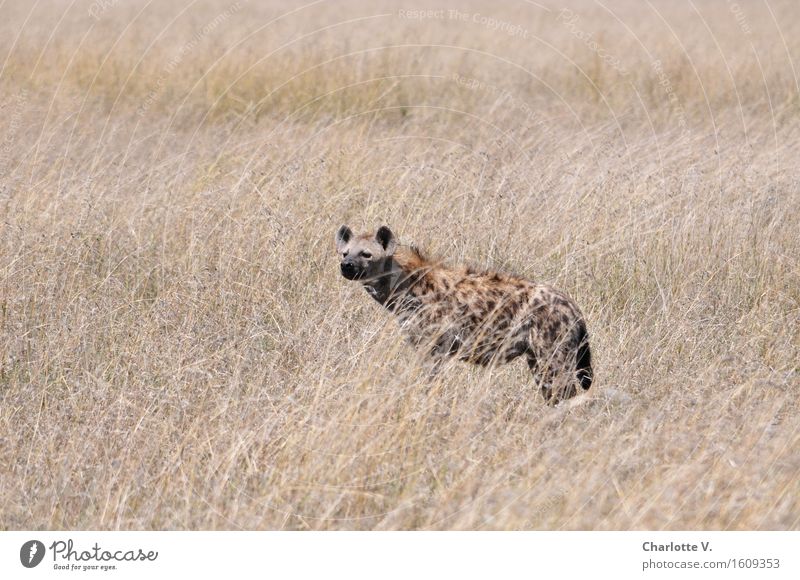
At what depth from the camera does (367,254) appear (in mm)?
6746

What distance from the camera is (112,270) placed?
7832mm

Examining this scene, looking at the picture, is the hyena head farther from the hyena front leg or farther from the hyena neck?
the hyena front leg

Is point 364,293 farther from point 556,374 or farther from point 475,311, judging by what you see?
point 556,374

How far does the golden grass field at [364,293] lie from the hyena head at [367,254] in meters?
0.34

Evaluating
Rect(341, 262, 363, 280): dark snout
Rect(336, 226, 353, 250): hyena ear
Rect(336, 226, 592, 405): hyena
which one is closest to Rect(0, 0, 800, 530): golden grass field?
Rect(336, 226, 592, 405): hyena

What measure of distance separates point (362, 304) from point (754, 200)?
12.0 feet

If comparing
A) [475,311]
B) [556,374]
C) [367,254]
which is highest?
[367,254]

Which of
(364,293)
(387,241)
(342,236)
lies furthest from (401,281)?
(364,293)

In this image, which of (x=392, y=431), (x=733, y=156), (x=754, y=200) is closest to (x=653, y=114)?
(x=733, y=156)

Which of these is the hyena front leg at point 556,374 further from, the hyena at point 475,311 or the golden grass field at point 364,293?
the golden grass field at point 364,293

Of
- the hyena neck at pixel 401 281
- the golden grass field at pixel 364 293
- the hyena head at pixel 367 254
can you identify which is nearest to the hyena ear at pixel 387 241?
the hyena head at pixel 367 254

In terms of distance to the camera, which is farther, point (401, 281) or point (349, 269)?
point (401, 281)
